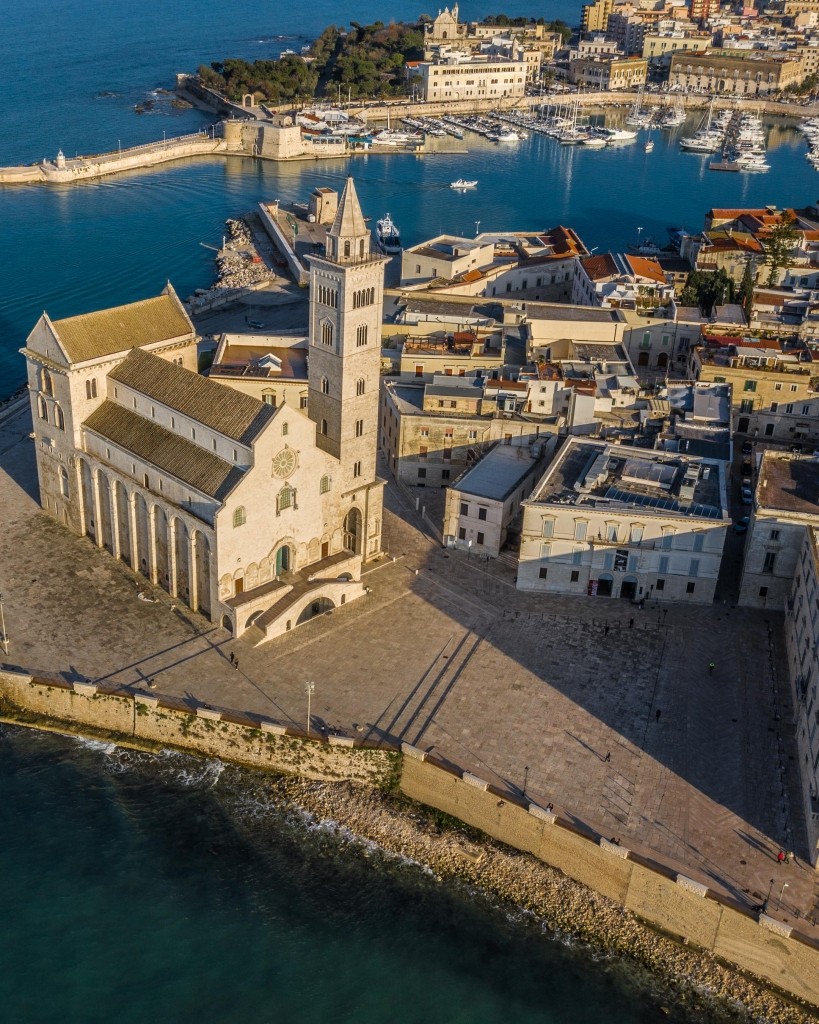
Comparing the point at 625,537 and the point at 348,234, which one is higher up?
the point at 348,234

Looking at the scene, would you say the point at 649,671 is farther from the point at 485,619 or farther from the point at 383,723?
the point at 383,723

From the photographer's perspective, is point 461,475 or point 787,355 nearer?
point 461,475

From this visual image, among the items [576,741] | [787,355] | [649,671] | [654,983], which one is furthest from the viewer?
[787,355]

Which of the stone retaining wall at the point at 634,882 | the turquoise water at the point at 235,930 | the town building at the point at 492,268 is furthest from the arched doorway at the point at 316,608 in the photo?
the town building at the point at 492,268

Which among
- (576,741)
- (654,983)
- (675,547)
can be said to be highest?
(675,547)

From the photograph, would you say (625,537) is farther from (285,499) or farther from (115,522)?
(115,522)

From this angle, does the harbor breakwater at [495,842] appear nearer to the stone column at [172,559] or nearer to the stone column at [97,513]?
the stone column at [172,559]

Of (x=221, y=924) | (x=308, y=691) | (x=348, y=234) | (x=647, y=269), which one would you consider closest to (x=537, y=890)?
(x=221, y=924)

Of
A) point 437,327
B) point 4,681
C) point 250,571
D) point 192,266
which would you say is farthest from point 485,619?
point 192,266
